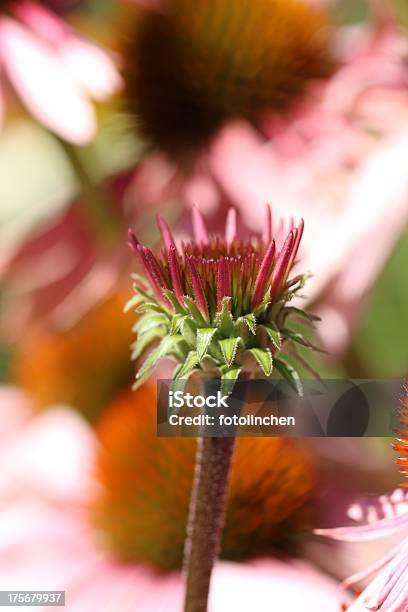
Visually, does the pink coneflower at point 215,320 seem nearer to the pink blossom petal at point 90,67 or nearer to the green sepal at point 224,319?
the green sepal at point 224,319

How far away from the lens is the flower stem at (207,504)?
27cm

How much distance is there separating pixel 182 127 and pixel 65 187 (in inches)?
3.6

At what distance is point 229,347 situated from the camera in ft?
0.81

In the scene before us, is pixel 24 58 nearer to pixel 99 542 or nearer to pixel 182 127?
pixel 182 127

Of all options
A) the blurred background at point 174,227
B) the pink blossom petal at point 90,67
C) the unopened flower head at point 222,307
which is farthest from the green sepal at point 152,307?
the pink blossom petal at point 90,67

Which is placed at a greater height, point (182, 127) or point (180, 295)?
point (182, 127)

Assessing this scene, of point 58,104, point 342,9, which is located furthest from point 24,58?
point 342,9

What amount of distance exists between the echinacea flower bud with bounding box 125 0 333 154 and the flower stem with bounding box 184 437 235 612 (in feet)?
0.81

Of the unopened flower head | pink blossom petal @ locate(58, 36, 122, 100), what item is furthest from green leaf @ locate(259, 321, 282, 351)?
pink blossom petal @ locate(58, 36, 122, 100)

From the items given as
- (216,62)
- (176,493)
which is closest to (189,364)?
(176,493)

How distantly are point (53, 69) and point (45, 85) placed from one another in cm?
1

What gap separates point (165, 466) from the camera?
40cm

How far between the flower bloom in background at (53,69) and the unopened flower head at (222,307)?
161 millimetres

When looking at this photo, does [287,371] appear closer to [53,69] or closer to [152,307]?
[152,307]
